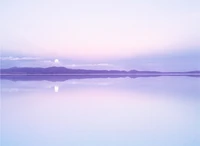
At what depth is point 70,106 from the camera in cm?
380

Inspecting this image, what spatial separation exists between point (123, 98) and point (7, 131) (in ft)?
7.13

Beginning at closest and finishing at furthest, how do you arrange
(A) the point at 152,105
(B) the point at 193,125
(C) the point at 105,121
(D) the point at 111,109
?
(B) the point at 193,125
(C) the point at 105,121
(D) the point at 111,109
(A) the point at 152,105

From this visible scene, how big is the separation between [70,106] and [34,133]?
1.33m

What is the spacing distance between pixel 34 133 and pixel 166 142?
1.06 m

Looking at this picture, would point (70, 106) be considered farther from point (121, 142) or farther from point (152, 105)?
point (121, 142)

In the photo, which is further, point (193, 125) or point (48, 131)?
point (193, 125)

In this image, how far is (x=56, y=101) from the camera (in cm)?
418

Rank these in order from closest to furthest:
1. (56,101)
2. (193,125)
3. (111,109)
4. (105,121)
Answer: (193,125), (105,121), (111,109), (56,101)

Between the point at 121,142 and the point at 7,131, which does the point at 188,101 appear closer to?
the point at 121,142

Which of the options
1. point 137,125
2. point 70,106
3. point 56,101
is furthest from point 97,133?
point 56,101

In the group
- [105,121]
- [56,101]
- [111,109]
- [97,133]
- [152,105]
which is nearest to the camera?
[97,133]

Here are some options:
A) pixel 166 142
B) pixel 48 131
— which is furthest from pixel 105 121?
pixel 166 142

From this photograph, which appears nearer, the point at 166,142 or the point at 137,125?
the point at 166,142

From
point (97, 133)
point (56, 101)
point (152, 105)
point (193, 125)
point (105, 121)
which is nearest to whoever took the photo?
point (97, 133)
